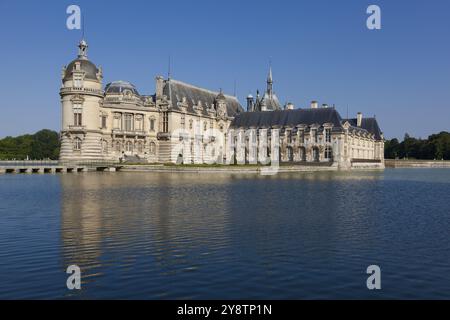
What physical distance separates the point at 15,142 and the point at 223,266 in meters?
159

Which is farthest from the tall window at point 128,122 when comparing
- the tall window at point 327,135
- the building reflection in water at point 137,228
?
the building reflection in water at point 137,228

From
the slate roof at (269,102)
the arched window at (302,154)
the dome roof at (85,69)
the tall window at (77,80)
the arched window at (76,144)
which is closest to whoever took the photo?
the tall window at (77,80)

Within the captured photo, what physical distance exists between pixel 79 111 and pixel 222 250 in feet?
214

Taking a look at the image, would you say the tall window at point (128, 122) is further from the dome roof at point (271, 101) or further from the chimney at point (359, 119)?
the chimney at point (359, 119)

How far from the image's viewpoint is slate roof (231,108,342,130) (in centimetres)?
9256

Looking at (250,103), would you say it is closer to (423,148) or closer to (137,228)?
(423,148)

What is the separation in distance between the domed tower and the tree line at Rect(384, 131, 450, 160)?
438ft

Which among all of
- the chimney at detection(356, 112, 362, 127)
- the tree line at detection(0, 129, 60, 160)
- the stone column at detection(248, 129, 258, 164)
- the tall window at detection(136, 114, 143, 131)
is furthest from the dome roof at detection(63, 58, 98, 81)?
the tree line at detection(0, 129, 60, 160)

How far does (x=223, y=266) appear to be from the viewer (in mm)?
13594

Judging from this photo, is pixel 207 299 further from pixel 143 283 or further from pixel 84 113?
pixel 84 113

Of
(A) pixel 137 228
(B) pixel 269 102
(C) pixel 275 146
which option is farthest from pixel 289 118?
(A) pixel 137 228

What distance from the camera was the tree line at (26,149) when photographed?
142 m

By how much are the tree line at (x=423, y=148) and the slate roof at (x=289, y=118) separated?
87724 millimetres
